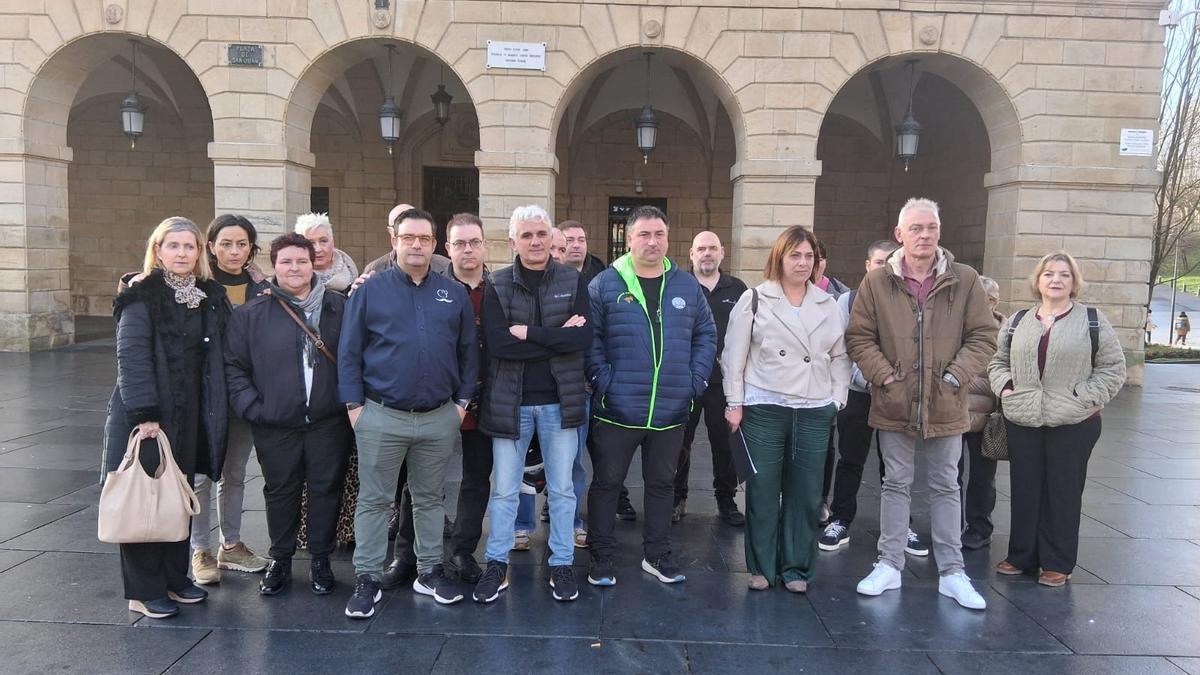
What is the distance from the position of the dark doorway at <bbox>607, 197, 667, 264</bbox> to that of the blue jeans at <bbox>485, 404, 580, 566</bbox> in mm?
12768

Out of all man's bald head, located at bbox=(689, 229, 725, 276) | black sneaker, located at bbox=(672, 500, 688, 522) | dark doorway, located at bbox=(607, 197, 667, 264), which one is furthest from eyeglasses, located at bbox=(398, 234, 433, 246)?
dark doorway, located at bbox=(607, 197, 667, 264)

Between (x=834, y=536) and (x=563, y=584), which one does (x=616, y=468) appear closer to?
(x=563, y=584)

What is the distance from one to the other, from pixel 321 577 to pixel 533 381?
4.44ft

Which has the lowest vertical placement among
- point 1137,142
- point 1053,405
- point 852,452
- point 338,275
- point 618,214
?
point 852,452

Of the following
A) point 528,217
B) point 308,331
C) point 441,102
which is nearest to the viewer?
point 308,331

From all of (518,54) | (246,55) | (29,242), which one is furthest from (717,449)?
(29,242)

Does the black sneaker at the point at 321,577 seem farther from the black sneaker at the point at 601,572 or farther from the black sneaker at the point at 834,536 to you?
the black sneaker at the point at 834,536

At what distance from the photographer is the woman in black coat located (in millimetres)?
3092

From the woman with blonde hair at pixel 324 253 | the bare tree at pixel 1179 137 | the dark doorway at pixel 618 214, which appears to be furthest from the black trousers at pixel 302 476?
the bare tree at pixel 1179 137

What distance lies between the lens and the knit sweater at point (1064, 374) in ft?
12.2

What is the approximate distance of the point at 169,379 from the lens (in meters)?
3.20

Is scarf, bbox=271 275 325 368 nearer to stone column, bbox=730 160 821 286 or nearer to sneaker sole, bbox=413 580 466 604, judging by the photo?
sneaker sole, bbox=413 580 466 604

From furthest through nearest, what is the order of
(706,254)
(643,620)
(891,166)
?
(891,166) < (706,254) < (643,620)

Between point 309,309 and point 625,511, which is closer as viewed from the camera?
point 309,309
